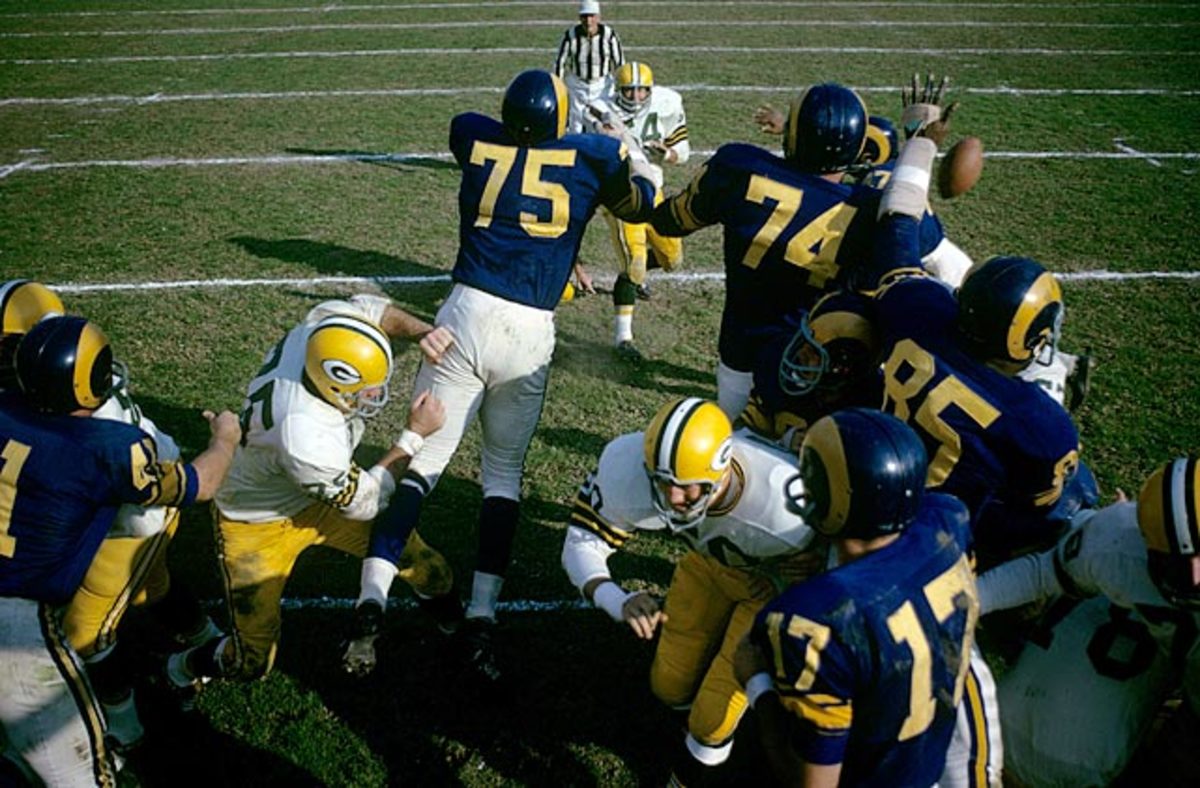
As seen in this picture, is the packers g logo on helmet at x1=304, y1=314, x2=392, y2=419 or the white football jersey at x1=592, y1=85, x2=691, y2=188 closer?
the packers g logo on helmet at x1=304, y1=314, x2=392, y2=419

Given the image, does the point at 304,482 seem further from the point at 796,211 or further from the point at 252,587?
the point at 796,211

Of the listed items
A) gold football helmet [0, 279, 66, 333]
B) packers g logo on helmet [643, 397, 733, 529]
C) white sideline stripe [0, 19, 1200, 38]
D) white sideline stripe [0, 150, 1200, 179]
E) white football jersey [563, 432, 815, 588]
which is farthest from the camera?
white sideline stripe [0, 19, 1200, 38]

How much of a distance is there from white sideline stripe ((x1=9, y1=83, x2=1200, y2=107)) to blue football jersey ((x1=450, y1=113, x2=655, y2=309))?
10177 mm

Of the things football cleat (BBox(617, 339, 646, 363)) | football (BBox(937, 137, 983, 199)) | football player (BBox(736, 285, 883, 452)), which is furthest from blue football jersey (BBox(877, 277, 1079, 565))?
football cleat (BBox(617, 339, 646, 363))

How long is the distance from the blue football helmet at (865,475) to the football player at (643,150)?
4.60 meters

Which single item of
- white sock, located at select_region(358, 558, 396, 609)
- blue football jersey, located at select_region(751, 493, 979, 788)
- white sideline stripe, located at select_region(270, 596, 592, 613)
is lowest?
white sideline stripe, located at select_region(270, 596, 592, 613)

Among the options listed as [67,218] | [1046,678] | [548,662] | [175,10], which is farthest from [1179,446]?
[175,10]

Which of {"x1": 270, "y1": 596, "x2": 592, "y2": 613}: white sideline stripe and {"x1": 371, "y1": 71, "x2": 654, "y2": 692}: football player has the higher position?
{"x1": 371, "y1": 71, "x2": 654, "y2": 692}: football player

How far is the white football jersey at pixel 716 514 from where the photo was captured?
2.95 meters

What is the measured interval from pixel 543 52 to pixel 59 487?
1535 centimetres

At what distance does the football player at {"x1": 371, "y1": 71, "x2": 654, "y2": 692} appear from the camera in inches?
172

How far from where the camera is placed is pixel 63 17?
19.5 meters

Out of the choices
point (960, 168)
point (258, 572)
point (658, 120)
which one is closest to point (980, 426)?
point (960, 168)

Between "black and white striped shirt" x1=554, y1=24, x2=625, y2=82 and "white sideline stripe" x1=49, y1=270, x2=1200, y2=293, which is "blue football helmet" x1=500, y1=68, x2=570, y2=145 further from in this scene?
"black and white striped shirt" x1=554, y1=24, x2=625, y2=82
